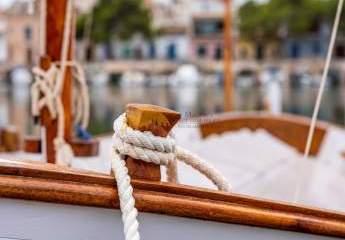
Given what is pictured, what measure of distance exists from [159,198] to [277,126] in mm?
5840

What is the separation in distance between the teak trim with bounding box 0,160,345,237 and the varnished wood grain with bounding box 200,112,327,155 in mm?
5059

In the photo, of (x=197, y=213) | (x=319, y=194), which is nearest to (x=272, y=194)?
(x=319, y=194)

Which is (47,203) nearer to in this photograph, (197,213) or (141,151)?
(141,151)

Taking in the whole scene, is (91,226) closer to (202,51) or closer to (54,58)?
(54,58)

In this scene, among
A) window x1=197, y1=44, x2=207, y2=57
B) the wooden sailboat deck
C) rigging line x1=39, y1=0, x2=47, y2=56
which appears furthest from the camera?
window x1=197, y1=44, x2=207, y2=57

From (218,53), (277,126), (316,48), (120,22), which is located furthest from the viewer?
(218,53)

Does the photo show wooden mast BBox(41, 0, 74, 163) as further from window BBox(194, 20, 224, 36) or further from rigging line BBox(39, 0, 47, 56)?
window BBox(194, 20, 224, 36)

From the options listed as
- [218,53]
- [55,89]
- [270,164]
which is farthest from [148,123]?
[218,53]

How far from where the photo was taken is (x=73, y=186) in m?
1.72

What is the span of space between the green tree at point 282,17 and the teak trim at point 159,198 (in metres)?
49.0

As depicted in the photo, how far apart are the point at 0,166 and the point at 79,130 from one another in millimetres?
1659

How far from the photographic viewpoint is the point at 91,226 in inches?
70.2

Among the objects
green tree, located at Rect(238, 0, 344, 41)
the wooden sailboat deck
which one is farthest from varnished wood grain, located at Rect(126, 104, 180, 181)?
green tree, located at Rect(238, 0, 344, 41)

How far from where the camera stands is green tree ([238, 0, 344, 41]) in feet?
166
